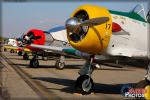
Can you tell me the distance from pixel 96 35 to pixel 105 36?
0.29 meters

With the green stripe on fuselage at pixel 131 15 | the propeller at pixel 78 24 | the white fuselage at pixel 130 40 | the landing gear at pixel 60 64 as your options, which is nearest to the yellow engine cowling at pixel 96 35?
the propeller at pixel 78 24

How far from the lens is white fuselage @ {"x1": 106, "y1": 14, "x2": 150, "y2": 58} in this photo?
34.2 feet

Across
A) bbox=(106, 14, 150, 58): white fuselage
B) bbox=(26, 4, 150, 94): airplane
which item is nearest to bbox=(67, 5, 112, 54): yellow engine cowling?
bbox=(26, 4, 150, 94): airplane

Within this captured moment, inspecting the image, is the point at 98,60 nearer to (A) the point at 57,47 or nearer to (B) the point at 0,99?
(B) the point at 0,99

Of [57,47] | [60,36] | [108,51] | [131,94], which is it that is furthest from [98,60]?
[60,36]

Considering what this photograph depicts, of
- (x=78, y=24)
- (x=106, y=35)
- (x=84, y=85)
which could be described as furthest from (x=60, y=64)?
(x=106, y=35)

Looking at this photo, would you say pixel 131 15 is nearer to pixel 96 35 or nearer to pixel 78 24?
pixel 96 35

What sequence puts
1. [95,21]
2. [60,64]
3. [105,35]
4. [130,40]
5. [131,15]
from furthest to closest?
[60,64], [131,15], [130,40], [105,35], [95,21]

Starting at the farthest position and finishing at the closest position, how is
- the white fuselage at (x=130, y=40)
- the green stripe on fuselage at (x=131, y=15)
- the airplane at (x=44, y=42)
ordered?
the airplane at (x=44, y=42) → the green stripe on fuselage at (x=131, y=15) → the white fuselage at (x=130, y=40)

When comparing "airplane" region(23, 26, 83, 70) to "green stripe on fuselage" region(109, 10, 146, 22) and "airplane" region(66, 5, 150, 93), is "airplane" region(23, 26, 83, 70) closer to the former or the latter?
"green stripe on fuselage" region(109, 10, 146, 22)

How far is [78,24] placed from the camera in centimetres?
1022

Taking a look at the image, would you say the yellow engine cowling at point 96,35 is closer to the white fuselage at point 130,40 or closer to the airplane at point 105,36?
the airplane at point 105,36

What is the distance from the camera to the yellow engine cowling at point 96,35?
396 inches

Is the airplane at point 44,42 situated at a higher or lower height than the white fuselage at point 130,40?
lower
